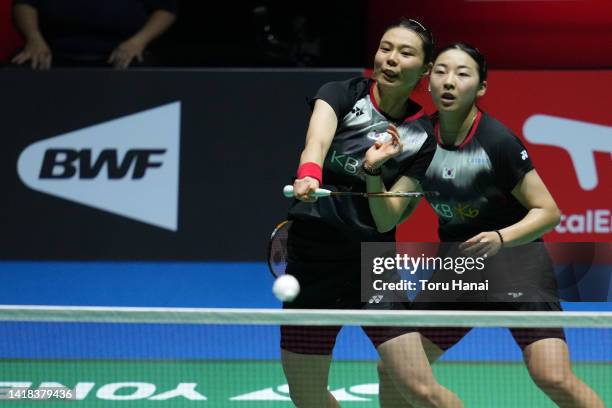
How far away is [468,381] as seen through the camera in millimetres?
5137

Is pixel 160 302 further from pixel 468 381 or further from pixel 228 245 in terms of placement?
pixel 468 381

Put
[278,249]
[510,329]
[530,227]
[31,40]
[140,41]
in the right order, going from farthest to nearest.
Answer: [140,41] → [31,40] → [278,249] → [510,329] → [530,227]

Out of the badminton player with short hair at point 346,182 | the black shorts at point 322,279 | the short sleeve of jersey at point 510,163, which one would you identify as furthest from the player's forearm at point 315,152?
the short sleeve of jersey at point 510,163

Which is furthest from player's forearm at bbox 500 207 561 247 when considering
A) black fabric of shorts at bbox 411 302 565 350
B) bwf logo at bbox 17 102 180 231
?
bwf logo at bbox 17 102 180 231

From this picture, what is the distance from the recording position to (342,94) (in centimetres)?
420

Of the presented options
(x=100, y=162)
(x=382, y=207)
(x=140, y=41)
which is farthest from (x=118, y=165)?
(x=382, y=207)

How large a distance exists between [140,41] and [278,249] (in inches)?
124

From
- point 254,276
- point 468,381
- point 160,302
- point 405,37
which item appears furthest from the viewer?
point 254,276

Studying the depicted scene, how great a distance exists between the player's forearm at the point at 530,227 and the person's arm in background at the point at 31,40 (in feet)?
13.9

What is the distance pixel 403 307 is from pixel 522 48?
3763 millimetres

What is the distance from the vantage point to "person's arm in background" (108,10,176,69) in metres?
7.54

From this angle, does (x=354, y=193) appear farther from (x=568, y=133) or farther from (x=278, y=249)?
(x=568, y=133)

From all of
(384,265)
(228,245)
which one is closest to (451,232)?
(384,265)

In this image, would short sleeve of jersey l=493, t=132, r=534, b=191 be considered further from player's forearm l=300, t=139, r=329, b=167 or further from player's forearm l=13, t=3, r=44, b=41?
player's forearm l=13, t=3, r=44, b=41
